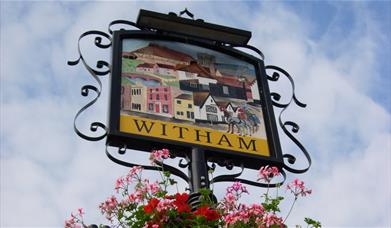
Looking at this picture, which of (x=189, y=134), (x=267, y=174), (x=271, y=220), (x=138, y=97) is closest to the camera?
(x=271, y=220)

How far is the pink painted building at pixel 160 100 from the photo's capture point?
3.91 metres

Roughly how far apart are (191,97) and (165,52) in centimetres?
55

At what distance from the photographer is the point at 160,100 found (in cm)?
402

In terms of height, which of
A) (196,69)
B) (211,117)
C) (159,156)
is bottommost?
(159,156)

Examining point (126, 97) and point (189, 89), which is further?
point (189, 89)

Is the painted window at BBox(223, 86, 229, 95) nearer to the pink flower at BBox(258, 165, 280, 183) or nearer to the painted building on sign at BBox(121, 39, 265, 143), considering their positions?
the painted building on sign at BBox(121, 39, 265, 143)

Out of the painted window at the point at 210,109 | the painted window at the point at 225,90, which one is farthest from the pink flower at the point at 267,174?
the painted window at the point at 225,90

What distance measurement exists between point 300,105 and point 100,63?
5.50 ft

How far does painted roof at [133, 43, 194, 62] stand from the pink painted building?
399mm

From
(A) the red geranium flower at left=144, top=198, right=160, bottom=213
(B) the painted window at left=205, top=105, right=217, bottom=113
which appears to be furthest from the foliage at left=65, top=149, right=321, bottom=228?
(B) the painted window at left=205, top=105, right=217, bottom=113

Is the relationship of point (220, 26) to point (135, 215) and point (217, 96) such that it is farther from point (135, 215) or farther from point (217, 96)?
point (135, 215)

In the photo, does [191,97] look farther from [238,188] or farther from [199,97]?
[238,188]

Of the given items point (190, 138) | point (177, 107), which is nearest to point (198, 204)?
point (190, 138)

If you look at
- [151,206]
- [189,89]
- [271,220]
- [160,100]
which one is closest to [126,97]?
[160,100]
